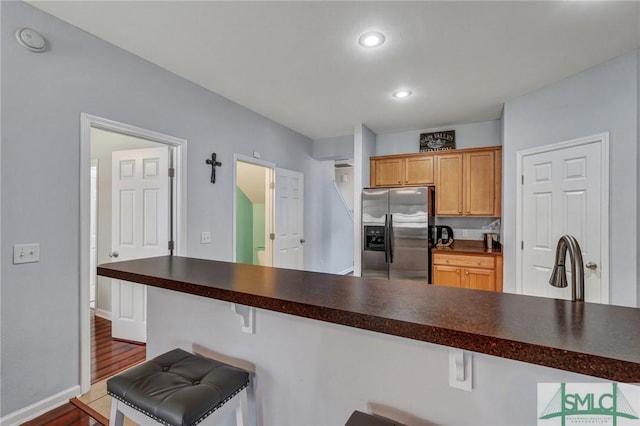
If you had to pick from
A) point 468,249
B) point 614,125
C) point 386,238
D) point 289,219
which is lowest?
point 468,249

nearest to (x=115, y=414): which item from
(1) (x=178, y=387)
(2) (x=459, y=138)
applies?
(1) (x=178, y=387)

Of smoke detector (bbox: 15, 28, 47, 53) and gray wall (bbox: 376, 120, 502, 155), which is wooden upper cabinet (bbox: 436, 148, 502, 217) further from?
smoke detector (bbox: 15, 28, 47, 53)

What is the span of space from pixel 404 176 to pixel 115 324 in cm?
396

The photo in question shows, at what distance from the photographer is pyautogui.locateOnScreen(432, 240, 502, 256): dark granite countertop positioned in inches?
140

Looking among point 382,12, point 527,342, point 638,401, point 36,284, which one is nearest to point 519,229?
point 382,12

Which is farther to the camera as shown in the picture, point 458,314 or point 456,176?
point 456,176

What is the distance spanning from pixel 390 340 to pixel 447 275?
3.02 meters

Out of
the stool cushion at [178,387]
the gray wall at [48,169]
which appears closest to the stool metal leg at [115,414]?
the stool cushion at [178,387]

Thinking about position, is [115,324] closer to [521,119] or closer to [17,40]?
[17,40]

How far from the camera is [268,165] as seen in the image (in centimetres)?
404

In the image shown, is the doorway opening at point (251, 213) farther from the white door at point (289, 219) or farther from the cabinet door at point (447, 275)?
the cabinet door at point (447, 275)

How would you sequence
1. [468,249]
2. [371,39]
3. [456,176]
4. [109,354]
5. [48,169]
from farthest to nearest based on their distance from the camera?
[456,176] → [468,249] → [109,354] → [371,39] → [48,169]

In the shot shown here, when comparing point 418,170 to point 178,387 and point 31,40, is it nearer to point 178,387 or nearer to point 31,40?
point 178,387

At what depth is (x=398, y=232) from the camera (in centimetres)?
390
